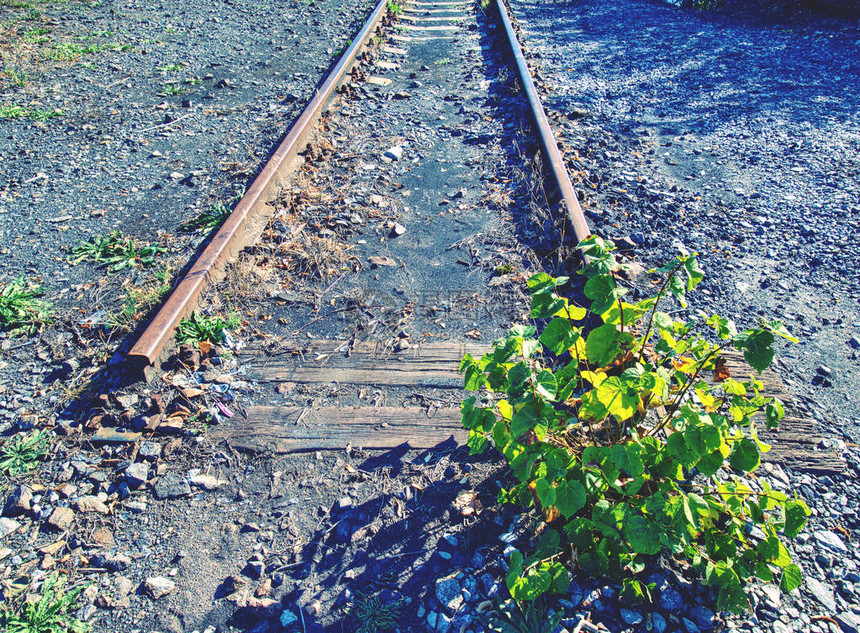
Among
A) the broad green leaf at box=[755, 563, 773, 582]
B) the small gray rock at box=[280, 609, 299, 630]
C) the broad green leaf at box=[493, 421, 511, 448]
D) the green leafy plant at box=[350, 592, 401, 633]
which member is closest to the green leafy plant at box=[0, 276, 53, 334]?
the small gray rock at box=[280, 609, 299, 630]

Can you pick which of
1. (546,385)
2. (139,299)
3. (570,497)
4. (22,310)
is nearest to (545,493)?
(570,497)

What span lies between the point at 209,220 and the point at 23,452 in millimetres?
2149

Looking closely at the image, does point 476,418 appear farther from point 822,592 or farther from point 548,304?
point 822,592

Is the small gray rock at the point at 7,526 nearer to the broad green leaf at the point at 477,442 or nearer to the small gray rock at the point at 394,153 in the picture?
the broad green leaf at the point at 477,442

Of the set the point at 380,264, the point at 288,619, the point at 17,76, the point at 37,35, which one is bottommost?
the point at 288,619

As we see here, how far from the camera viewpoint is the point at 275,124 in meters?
5.66

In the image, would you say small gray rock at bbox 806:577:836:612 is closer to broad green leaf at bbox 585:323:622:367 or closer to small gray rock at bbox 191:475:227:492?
broad green leaf at bbox 585:323:622:367

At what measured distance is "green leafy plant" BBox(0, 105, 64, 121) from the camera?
5723 millimetres

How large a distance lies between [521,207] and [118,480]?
131 inches

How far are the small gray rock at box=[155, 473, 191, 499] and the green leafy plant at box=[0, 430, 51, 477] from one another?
62 cm

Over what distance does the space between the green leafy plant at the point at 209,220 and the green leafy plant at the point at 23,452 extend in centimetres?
196

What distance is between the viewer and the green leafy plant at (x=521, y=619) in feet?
5.91

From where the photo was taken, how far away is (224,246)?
3.57 m

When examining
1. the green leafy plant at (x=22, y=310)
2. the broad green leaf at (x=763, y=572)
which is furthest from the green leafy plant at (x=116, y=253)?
the broad green leaf at (x=763, y=572)
